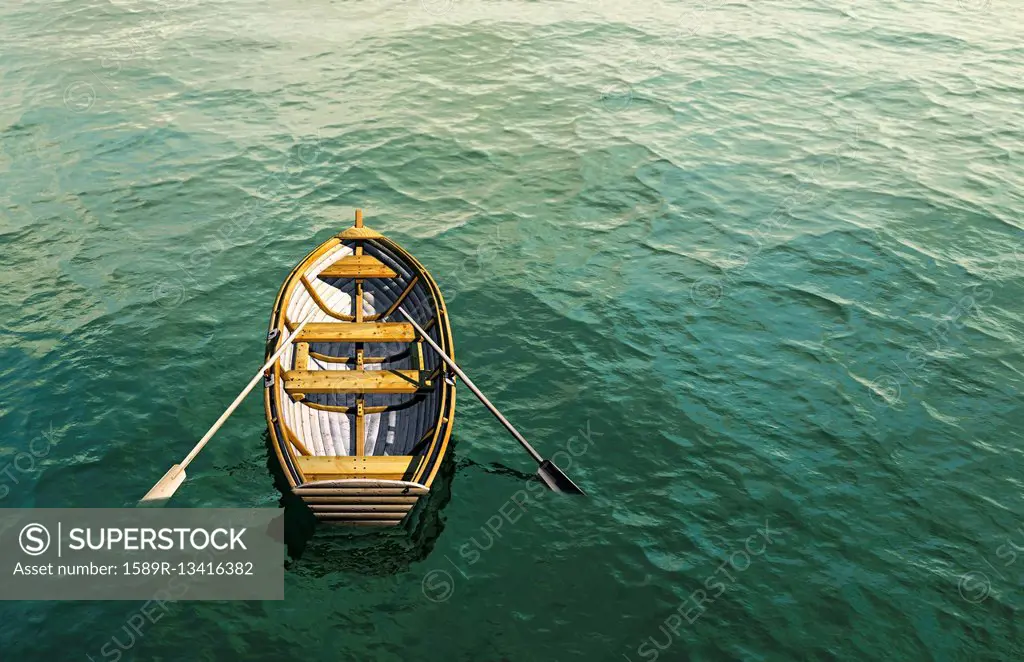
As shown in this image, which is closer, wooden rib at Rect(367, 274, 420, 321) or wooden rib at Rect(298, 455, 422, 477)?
wooden rib at Rect(298, 455, 422, 477)

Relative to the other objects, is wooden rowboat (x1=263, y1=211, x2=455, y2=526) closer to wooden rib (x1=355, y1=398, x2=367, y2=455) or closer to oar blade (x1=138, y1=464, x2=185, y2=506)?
wooden rib (x1=355, y1=398, x2=367, y2=455)

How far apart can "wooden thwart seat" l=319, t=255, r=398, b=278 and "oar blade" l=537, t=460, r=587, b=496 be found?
6096 mm

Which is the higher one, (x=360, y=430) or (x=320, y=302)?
(x=320, y=302)

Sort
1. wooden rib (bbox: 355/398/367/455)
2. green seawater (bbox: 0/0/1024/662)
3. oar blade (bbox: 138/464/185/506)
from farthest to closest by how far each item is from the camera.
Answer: wooden rib (bbox: 355/398/367/455)
oar blade (bbox: 138/464/185/506)
green seawater (bbox: 0/0/1024/662)

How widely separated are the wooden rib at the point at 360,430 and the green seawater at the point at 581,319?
1607mm

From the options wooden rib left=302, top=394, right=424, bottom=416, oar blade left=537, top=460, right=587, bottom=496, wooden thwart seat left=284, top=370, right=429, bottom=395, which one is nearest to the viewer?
oar blade left=537, top=460, right=587, bottom=496

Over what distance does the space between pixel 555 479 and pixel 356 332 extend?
196 inches

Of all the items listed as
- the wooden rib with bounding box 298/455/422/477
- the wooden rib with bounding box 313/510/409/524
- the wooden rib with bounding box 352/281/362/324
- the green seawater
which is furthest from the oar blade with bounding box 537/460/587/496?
the wooden rib with bounding box 352/281/362/324

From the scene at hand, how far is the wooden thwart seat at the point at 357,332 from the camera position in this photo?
1589cm

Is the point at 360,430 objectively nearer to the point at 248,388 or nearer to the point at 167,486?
the point at 248,388

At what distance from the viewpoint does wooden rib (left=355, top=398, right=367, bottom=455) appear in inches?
563

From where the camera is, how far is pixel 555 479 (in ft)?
46.5

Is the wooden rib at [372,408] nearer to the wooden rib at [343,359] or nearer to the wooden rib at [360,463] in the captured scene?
the wooden rib at [343,359]

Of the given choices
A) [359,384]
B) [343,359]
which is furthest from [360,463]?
[343,359]
